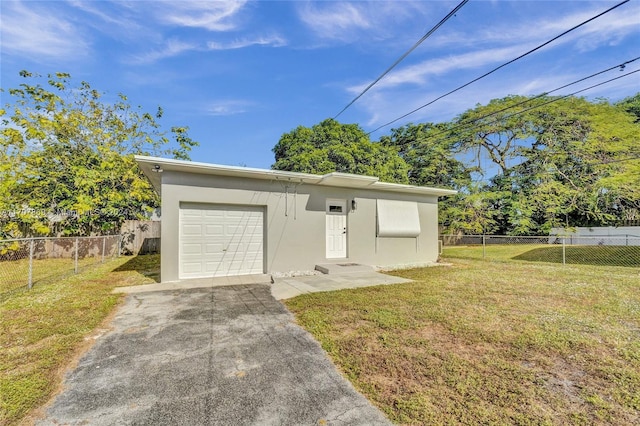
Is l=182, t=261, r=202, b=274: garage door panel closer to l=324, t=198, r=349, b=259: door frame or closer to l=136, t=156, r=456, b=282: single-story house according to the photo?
l=136, t=156, r=456, b=282: single-story house

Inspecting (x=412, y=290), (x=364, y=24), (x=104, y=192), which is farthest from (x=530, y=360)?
(x=104, y=192)

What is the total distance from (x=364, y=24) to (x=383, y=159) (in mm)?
12622

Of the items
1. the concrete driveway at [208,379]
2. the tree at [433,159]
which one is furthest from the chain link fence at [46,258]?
the tree at [433,159]

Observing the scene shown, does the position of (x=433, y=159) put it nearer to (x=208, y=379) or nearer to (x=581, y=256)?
(x=581, y=256)

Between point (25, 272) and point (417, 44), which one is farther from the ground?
point (417, 44)

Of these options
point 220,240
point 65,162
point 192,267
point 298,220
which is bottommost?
point 192,267

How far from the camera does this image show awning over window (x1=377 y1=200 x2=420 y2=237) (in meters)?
9.86

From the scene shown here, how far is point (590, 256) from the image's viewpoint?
13086mm

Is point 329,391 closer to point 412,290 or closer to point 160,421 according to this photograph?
point 160,421

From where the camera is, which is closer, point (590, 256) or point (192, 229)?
point (192, 229)

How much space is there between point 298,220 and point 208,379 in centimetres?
597

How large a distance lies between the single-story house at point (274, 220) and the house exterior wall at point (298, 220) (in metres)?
0.02

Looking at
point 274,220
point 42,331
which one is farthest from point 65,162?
point 42,331

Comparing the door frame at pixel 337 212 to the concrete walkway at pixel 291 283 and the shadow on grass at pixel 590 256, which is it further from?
the shadow on grass at pixel 590 256
